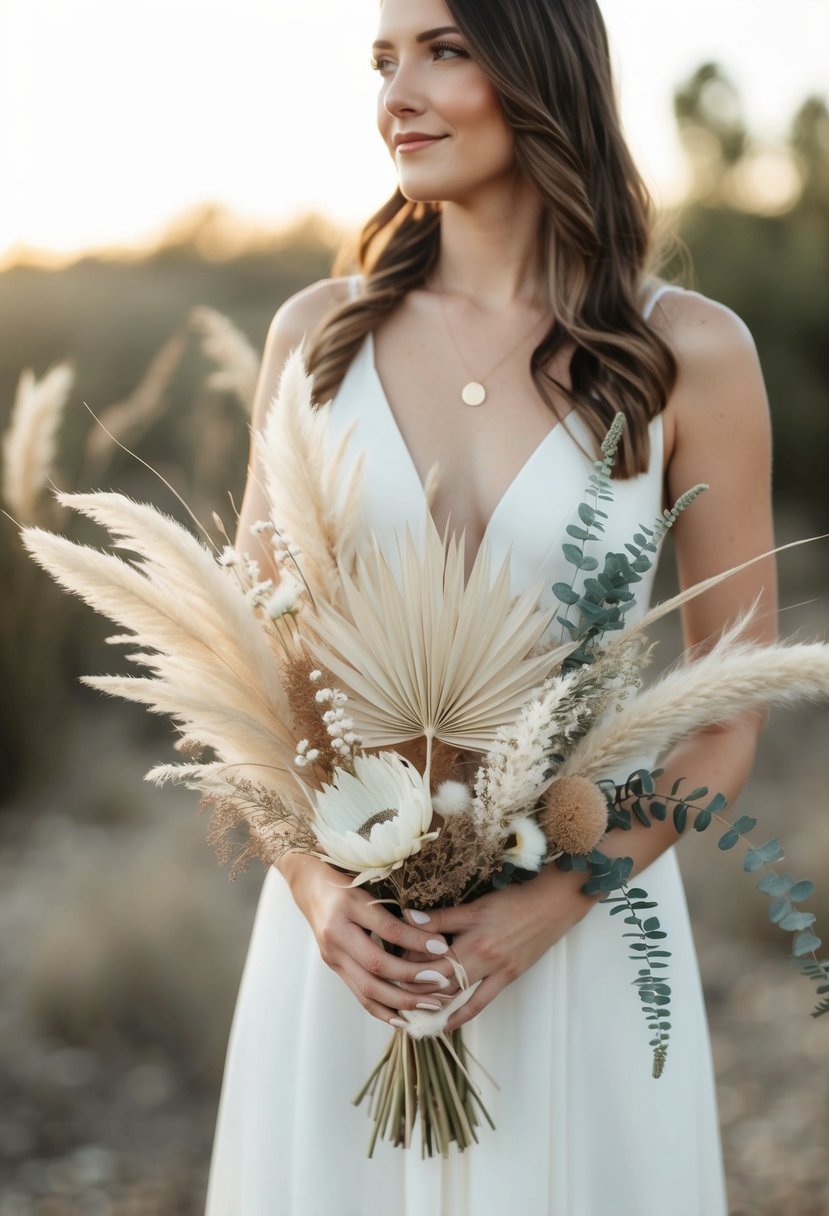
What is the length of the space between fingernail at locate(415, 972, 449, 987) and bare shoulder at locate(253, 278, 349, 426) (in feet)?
3.07

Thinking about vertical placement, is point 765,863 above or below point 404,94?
below

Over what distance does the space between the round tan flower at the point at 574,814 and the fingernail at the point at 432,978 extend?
21 centimetres

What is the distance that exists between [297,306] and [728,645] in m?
1.01

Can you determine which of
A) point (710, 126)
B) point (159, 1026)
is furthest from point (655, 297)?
point (710, 126)

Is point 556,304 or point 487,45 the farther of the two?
point 556,304

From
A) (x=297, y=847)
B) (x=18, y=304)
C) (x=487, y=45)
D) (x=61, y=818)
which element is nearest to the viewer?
(x=297, y=847)

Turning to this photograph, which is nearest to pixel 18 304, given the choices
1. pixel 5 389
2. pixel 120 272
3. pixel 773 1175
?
pixel 5 389

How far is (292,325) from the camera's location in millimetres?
1872

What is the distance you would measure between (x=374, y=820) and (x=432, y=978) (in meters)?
0.22

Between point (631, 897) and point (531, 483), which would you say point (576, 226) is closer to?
point (531, 483)

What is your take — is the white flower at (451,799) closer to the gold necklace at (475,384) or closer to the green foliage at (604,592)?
the green foliage at (604,592)

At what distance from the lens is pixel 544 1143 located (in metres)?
1.46

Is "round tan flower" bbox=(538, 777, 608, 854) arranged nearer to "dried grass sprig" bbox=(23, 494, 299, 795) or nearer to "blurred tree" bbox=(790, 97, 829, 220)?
"dried grass sprig" bbox=(23, 494, 299, 795)

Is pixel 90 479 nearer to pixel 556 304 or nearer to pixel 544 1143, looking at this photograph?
pixel 556 304
